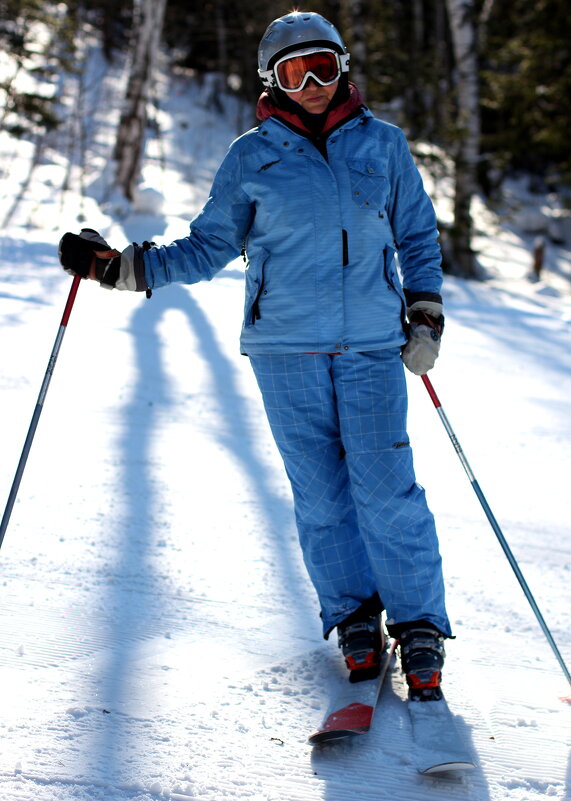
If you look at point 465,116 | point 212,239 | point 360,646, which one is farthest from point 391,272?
point 465,116

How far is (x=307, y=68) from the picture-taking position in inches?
86.2

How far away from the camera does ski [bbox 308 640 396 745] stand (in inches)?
79.8

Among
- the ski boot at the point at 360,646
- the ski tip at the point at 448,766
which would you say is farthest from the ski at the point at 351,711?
the ski tip at the point at 448,766

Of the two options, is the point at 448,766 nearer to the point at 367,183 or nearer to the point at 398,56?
the point at 367,183

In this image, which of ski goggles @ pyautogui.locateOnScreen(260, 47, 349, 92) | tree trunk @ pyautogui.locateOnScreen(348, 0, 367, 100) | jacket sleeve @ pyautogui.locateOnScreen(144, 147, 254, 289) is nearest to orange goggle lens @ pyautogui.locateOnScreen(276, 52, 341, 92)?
ski goggles @ pyautogui.locateOnScreen(260, 47, 349, 92)

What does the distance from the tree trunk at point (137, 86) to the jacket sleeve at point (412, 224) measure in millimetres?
9589

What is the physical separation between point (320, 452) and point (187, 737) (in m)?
0.80

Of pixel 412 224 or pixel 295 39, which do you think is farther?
pixel 412 224

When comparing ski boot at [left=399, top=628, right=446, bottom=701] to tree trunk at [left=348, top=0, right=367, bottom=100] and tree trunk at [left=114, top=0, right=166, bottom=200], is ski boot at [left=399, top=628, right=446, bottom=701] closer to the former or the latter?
tree trunk at [left=114, top=0, right=166, bottom=200]

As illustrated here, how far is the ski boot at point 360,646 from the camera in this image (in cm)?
233

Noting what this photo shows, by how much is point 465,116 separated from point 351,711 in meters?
9.95

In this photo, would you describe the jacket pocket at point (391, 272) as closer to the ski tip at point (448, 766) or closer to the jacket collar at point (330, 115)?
the jacket collar at point (330, 115)

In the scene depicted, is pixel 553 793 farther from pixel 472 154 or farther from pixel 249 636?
pixel 472 154

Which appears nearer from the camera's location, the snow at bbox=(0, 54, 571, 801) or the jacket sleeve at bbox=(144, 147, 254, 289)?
the snow at bbox=(0, 54, 571, 801)
